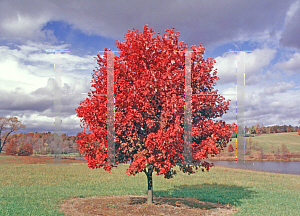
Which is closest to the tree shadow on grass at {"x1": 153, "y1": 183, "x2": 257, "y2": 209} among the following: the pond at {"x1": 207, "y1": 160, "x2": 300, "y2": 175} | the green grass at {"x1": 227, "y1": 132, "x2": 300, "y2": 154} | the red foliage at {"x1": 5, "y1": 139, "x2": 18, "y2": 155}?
the pond at {"x1": 207, "y1": 160, "x2": 300, "y2": 175}

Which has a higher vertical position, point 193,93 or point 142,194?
point 193,93

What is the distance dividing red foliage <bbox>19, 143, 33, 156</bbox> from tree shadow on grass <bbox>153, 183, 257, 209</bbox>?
40.2 m

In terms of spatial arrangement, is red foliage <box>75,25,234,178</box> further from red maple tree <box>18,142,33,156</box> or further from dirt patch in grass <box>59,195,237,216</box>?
red maple tree <box>18,142,33,156</box>

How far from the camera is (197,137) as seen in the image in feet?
34.4

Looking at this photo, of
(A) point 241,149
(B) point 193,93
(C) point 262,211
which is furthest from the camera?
(C) point 262,211

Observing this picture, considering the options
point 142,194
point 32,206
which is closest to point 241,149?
point 142,194

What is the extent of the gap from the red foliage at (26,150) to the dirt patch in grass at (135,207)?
4018 centimetres

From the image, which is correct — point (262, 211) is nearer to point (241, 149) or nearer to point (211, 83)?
point (241, 149)

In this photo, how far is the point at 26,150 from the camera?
162ft

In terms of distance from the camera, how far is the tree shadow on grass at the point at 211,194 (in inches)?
578

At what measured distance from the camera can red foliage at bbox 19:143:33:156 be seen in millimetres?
48938

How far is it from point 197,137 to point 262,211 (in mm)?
5544

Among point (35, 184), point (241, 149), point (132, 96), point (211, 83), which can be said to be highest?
point (211, 83)

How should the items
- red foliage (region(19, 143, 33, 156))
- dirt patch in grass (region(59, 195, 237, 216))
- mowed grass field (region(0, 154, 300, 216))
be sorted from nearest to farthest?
dirt patch in grass (region(59, 195, 237, 216)), mowed grass field (region(0, 154, 300, 216)), red foliage (region(19, 143, 33, 156))
